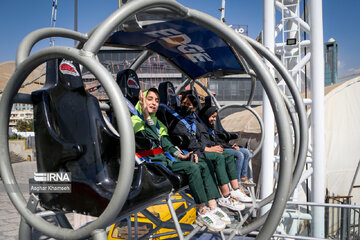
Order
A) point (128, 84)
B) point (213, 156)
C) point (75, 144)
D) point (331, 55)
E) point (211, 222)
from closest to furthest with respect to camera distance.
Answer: point (75, 144) → point (211, 222) → point (128, 84) → point (213, 156) → point (331, 55)

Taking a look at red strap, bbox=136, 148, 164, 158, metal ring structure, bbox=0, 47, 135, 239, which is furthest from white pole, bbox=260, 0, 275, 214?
metal ring structure, bbox=0, 47, 135, 239

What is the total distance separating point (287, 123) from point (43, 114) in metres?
1.32

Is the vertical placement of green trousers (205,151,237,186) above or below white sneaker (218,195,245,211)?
above

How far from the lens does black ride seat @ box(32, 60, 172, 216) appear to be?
151 cm

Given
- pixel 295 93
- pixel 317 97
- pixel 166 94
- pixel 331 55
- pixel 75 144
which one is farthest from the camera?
pixel 331 55

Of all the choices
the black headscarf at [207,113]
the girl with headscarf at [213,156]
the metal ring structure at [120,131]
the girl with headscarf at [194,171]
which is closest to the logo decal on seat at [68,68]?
the metal ring structure at [120,131]

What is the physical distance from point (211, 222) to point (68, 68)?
1.57 meters

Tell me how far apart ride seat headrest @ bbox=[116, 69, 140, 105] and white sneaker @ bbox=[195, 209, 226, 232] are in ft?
3.84

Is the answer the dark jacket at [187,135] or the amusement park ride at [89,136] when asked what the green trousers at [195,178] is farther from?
the amusement park ride at [89,136]

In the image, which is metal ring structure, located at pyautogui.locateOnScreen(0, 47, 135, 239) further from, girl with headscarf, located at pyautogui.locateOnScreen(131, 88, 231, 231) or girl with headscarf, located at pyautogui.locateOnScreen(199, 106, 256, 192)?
girl with headscarf, located at pyautogui.locateOnScreen(199, 106, 256, 192)

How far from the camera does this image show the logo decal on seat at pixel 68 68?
163 centimetres

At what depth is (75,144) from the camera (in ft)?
4.95

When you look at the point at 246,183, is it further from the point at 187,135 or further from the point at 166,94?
the point at 166,94

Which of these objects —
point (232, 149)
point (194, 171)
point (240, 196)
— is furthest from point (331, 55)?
point (194, 171)
